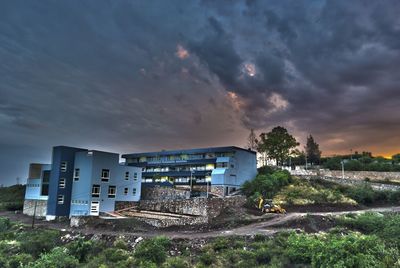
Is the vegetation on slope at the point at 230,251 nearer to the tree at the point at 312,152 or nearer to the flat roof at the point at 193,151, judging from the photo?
the flat roof at the point at 193,151

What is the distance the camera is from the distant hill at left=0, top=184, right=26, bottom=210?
60566mm

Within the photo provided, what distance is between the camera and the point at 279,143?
79125 millimetres

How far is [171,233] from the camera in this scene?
37.9 metres

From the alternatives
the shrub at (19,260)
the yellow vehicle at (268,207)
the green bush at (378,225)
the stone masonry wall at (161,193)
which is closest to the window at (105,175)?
the stone masonry wall at (161,193)

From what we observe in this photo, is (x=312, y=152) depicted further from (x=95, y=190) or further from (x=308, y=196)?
(x=95, y=190)

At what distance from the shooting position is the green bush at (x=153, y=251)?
2884 centimetres

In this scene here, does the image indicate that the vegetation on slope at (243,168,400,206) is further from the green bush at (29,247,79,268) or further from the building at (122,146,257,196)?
the green bush at (29,247,79,268)

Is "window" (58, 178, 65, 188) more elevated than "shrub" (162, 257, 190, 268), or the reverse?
"window" (58, 178, 65, 188)

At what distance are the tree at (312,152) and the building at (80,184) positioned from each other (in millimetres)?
64838

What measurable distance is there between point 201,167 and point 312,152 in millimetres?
44918

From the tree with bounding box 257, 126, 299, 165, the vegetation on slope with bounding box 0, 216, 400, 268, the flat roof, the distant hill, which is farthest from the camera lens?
the tree with bounding box 257, 126, 299, 165

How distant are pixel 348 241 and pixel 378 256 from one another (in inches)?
97.3

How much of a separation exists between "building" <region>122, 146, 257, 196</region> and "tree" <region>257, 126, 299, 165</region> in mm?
9290

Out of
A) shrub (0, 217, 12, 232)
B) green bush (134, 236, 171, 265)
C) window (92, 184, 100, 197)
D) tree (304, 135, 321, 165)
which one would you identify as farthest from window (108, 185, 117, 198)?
tree (304, 135, 321, 165)
